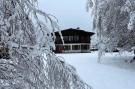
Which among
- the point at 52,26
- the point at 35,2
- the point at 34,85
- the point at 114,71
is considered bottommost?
the point at 114,71

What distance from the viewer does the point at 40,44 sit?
2598 millimetres

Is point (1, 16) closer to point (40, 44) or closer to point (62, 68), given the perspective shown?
point (40, 44)

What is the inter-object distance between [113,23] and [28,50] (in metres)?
9.21

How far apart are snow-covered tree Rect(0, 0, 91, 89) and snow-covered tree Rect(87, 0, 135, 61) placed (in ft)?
24.2

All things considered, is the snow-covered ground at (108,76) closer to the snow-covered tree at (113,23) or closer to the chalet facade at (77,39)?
the snow-covered tree at (113,23)

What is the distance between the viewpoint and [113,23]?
11641 mm

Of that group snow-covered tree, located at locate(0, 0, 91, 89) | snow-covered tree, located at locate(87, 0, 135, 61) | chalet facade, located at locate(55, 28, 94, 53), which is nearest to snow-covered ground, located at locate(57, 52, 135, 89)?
snow-covered tree, located at locate(87, 0, 135, 61)

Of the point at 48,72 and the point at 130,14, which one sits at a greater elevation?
the point at 130,14

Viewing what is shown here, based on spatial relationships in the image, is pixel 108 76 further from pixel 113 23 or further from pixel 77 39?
pixel 77 39

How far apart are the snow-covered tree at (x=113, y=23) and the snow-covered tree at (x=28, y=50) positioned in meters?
7.38

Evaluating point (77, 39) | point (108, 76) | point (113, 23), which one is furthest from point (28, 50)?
point (77, 39)

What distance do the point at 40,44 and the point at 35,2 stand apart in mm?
360

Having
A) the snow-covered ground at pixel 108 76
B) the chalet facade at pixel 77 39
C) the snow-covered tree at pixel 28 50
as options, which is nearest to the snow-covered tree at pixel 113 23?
the snow-covered ground at pixel 108 76

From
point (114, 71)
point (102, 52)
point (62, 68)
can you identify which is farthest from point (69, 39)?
point (62, 68)
